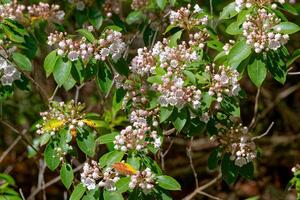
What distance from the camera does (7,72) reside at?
3.24 m

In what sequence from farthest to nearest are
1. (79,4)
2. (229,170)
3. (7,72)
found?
(79,4) → (7,72) → (229,170)

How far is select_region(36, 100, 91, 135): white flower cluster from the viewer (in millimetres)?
2896

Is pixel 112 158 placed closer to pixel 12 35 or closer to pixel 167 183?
pixel 167 183

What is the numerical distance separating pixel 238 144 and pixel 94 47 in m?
0.85

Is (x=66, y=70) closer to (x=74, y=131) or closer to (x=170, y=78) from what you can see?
(x=74, y=131)

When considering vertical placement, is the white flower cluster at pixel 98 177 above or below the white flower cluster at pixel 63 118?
below

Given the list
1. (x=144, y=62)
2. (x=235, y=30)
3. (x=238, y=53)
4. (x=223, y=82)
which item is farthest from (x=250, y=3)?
(x=144, y=62)

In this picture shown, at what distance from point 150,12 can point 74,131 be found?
1.27 m

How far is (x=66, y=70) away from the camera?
2795mm

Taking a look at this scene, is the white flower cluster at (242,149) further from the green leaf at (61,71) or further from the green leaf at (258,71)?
the green leaf at (61,71)

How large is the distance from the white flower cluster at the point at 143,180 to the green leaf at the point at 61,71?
22.2 inches

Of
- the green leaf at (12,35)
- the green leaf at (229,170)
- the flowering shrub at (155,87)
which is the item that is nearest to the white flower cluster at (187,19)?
the flowering shrub at (155,87)

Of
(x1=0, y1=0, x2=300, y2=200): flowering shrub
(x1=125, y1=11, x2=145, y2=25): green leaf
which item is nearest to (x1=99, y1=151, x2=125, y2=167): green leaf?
(x1=0, y1=0, x2=300, y2=200): flowering shrub

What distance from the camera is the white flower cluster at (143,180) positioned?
2555 millimetres
